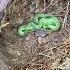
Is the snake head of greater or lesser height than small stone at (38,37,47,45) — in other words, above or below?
above

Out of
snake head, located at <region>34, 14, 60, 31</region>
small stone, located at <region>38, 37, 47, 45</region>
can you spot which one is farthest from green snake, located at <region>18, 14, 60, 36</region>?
small stone, located at <region>38, 37, 47, 45</region>

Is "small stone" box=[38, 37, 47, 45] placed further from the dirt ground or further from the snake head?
the snake head

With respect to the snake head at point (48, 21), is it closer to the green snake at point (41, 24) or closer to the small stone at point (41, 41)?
the green snake at point (41, 24)

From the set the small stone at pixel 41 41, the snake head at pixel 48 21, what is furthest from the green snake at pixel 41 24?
the small stone at pixel 41 41

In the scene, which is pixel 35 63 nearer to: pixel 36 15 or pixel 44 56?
pixel 44 56

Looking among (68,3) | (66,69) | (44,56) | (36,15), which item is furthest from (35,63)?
(68,3)

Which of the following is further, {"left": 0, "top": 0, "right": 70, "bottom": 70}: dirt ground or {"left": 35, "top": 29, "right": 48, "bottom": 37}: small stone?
{"left": 35, "top": 29, "right": 48, "bottom": 37}: small stone

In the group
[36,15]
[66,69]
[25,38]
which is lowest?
[66,69]
